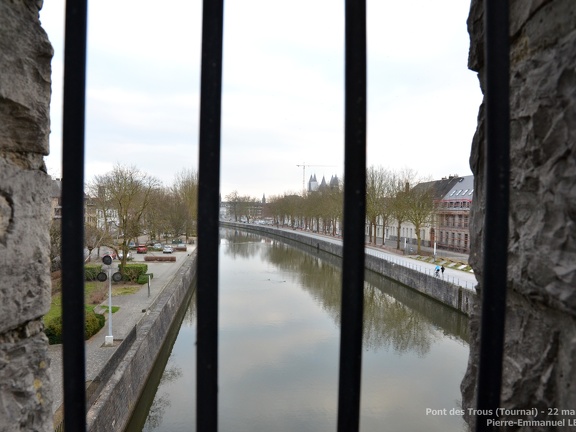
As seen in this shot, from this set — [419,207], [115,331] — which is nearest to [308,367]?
[115,331]

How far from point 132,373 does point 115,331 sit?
2.65 meters

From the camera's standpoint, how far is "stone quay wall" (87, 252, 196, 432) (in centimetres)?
640

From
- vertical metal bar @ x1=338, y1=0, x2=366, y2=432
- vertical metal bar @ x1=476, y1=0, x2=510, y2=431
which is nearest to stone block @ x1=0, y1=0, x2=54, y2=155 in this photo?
vertical metal bar @ x1=338, y1=0, x2=366, y2=432

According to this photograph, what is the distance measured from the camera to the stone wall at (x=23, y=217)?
947 mm

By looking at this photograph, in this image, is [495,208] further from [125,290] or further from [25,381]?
[125,290]

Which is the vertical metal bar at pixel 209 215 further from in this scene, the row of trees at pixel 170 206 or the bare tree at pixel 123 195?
the bare tree at pixel 123 195

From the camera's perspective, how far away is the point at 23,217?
98cm

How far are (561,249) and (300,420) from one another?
8.61 metres

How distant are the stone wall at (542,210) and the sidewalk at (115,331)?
9.79ft

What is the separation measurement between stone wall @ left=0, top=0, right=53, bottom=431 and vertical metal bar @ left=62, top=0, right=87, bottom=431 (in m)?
0.26

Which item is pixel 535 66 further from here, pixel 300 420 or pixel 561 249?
pixel 300 420

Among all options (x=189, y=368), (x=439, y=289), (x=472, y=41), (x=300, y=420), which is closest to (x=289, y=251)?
(x=439, y=289)

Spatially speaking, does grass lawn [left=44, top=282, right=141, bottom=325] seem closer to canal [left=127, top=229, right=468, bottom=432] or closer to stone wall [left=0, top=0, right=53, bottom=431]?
canal [left=127, top=229, right=468, bottom=432]

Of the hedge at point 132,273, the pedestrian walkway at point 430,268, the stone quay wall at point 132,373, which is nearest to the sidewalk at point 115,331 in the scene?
the stone quay wall at point 132,373
